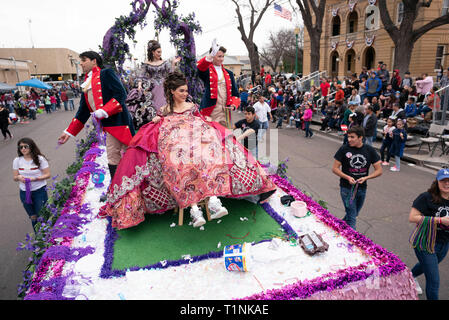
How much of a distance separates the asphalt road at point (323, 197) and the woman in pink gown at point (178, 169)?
1.90 meters

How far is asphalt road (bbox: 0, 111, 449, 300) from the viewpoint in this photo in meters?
4.49

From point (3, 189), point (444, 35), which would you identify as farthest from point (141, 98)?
point (444, 35)

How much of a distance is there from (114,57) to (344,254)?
6554 mm

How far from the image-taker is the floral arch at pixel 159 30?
277 inches

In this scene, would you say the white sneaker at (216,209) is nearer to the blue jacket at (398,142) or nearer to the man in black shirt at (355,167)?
the man in black shirt at (355,167)

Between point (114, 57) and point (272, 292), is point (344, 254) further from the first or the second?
point (114, 57)

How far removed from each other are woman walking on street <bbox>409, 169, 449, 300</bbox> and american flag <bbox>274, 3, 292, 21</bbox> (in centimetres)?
2299

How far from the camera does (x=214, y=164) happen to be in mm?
3855

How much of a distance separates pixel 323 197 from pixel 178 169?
394 cm

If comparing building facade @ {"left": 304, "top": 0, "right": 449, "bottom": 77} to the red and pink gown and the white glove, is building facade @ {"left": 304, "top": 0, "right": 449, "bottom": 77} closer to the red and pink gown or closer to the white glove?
the red and pink gown

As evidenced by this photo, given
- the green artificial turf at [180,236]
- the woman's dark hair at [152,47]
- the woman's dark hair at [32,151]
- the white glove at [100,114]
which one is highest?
the woman's dark hair at [152,47]

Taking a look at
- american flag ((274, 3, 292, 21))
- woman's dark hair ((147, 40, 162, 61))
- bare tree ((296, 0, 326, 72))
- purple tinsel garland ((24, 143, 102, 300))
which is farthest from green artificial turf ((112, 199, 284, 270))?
american flag ((274, 3, 292, 21))

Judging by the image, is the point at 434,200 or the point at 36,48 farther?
the point at 36,48

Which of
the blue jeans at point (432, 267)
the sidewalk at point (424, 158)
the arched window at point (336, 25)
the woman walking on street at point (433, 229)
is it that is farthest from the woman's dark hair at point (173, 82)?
the arched window at point (336, 25)
